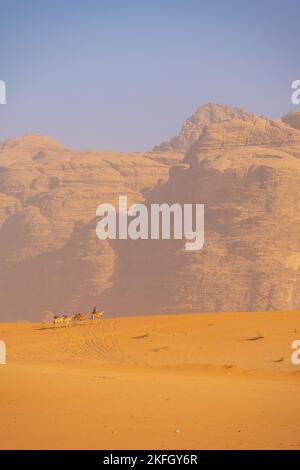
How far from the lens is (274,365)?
16.9m

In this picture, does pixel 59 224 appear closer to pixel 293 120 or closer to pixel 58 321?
pixel 293 120

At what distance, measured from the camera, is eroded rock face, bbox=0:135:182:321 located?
118562 millimetres

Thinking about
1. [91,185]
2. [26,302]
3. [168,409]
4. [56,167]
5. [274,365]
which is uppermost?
[56,167]

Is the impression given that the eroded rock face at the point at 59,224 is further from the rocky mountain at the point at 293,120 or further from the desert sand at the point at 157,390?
the desert sand at the point at 157,390

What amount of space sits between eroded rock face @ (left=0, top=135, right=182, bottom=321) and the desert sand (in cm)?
9307

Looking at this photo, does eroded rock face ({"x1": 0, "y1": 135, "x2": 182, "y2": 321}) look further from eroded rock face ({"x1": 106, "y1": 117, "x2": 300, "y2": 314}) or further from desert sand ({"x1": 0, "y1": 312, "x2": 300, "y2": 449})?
desert sand ({"x1": 0, "y1": 312, "x2": 300, "y2": 449})

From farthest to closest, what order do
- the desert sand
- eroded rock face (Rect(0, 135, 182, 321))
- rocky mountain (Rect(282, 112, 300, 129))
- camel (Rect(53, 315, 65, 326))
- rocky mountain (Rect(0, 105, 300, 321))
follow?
rocky mountain (Rect(282, 112, 300, 129)) → eroded rock face (Rect(0, 135, 182, 321)) → rocky mountain (Rect(0, 105, 300, 321)) → camel (Rect(53, 315, 65, 326)) → the desert sand

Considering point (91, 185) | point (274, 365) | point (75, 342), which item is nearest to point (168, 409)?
point (274, 365)

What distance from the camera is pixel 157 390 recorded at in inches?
450

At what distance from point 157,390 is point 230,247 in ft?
311

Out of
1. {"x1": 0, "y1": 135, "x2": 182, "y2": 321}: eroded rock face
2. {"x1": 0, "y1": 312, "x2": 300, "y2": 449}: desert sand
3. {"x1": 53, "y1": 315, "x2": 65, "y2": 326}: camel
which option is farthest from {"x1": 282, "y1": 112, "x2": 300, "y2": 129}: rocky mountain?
{"x1": 0, "y1": 312, "x2": 300, "y2": 449}: desert sand

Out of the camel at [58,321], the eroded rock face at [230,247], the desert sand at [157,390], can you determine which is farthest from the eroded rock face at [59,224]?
the desert sand at [157,390]

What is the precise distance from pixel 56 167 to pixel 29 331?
5715 inches

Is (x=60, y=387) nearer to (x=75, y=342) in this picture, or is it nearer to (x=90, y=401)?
(x=90, y=401)
